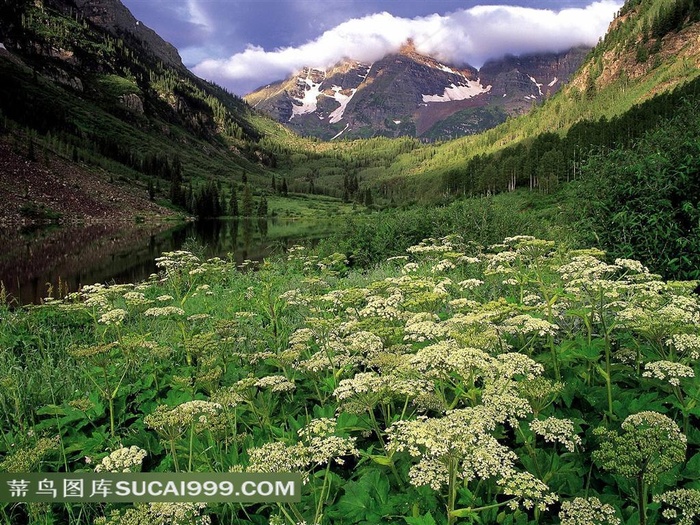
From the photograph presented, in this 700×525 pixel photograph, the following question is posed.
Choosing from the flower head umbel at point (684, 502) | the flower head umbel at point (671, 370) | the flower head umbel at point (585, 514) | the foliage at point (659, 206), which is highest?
the foliage at point (659, 206)

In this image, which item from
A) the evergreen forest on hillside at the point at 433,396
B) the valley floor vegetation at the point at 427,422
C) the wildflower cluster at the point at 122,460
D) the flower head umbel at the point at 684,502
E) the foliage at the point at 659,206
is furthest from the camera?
the foliage at the point at 659,206

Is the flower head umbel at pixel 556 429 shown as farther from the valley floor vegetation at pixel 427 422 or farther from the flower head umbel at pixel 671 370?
the flower head umbel at pixel 671 370

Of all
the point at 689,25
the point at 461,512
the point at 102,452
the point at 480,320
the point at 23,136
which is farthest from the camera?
the point at 689,25

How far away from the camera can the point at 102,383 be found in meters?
6.26

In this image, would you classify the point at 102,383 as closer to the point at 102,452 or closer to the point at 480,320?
the point at 102,452

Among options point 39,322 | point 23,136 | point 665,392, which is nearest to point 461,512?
→ point 665,392

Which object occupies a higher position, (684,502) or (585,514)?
(684,502)

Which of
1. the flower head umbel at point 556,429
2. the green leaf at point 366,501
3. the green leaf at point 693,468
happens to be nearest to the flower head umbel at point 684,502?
the flower head umbel at point 556,429

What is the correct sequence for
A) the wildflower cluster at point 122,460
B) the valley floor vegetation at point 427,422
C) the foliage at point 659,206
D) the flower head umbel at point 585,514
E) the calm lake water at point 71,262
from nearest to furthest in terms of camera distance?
the flower head umbel at point 585,514, the valley floor vegetation at point 427,422, the wildflower cluster at point 122,460, the foliage at point 659,206, the calm lake water at point 71,262

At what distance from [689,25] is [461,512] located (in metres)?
271

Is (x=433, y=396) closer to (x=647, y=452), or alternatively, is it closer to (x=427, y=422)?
(x=427, y=422)

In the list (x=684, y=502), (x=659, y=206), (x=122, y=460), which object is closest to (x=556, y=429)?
(x=684, y=502)

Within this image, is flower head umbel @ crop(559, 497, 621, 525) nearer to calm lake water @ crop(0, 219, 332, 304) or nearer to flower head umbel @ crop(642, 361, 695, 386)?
flower head umbel @ crop(642, 361, 695, 386)

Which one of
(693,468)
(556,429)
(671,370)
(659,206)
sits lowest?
(693,468)
